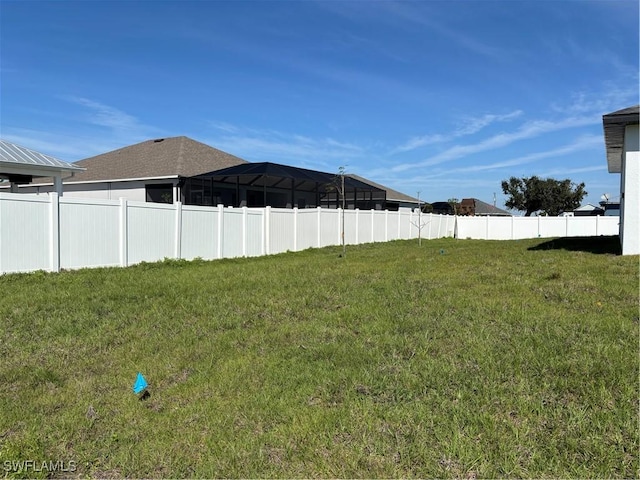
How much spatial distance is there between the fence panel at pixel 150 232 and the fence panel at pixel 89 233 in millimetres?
333

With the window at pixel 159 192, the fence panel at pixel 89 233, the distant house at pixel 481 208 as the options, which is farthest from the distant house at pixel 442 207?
the fence panel at pixel 89 233

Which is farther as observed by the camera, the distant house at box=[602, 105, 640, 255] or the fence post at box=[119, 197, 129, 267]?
the fence post at box=[119, 197, 129, 267]

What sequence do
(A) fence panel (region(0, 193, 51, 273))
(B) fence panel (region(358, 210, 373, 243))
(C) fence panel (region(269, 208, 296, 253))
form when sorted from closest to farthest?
(A) fence panel (region(0, 193, 51, 273)) → (C) fence panel (region(269, 208, 296, 253)) → (B) fence panel (region(358, 210, 373, 243))

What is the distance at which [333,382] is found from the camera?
337 cm

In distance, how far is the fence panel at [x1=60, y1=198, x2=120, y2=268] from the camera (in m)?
8.70

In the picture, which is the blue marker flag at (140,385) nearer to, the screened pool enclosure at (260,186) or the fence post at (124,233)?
the fence post at (124,233)

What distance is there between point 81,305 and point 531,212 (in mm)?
58028

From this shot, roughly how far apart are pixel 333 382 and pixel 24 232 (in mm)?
7270

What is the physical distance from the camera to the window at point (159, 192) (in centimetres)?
2102

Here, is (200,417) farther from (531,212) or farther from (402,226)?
(531,212)

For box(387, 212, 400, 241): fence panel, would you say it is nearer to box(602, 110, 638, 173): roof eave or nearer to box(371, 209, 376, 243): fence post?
box(371, 209, 376, 243): fence post

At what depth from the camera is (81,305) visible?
236 inches

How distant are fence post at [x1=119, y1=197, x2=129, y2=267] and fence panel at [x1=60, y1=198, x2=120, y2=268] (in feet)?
0.21

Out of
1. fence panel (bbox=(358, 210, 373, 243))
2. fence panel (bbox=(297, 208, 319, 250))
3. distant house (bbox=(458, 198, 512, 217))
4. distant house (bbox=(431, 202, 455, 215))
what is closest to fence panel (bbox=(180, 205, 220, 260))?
fence panel (bbox=(297, 208, 319, 250))
